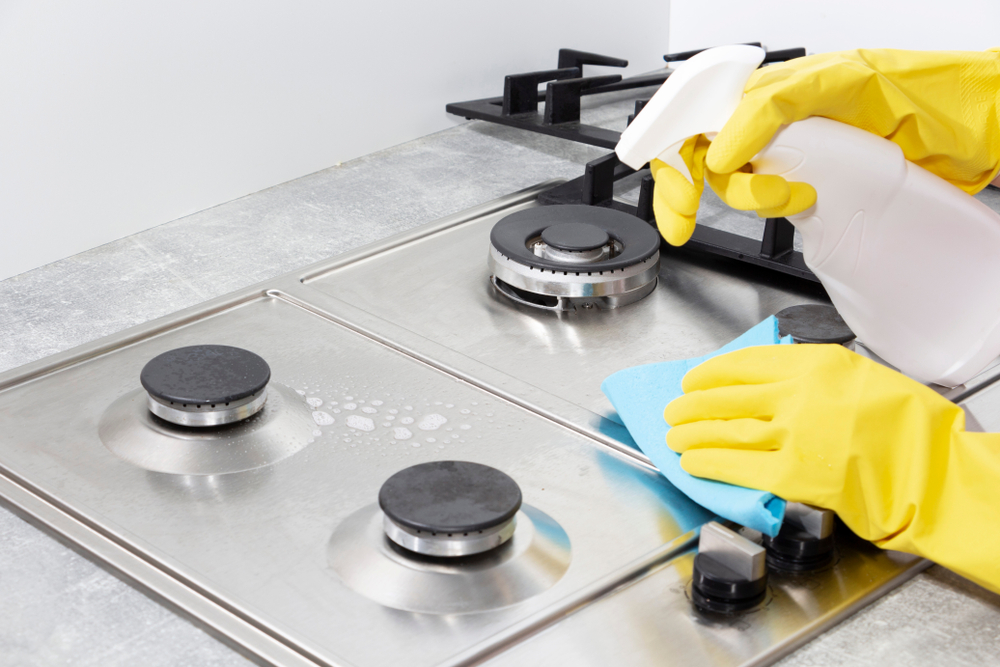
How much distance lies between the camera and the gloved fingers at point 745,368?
69 centimetres

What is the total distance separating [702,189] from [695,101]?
90 millimetres

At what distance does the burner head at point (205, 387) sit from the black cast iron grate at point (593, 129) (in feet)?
1.72

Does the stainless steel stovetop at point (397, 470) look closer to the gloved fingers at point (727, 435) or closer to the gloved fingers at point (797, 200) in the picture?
the gloved fingers at point (727, 435)

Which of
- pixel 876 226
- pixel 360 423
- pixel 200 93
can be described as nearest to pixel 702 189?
pixel 876 226

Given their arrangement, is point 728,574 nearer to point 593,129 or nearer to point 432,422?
point 432,422

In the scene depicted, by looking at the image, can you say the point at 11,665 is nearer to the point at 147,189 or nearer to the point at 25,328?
the point at 25,328

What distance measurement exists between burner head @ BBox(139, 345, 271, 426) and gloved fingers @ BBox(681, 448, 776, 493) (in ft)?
1.12

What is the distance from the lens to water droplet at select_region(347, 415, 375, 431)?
79cm

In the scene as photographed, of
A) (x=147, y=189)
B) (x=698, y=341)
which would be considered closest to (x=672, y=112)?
(x=698, y=341)

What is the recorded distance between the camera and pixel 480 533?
62 centimetres

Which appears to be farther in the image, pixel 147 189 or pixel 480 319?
pixel 147 189

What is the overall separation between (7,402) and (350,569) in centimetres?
39

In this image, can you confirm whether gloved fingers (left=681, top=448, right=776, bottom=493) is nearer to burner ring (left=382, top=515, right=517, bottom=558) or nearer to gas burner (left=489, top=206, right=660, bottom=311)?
burner ring (left=382, top=515, right=517, bottom=558)

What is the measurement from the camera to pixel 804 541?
628mm
